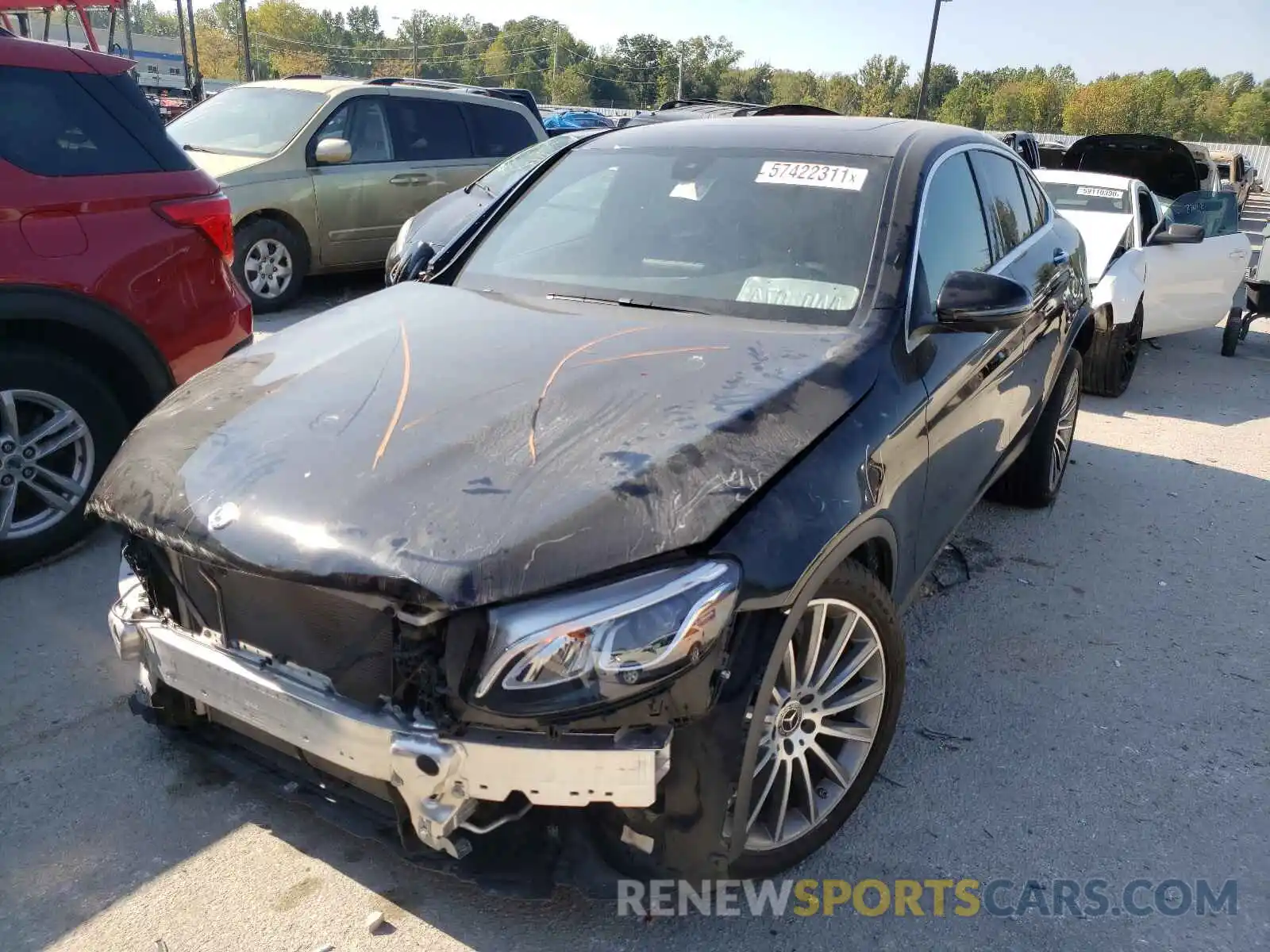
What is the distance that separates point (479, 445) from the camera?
227 centimetres

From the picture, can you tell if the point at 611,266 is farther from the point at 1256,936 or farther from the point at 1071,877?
the point at 1256,936

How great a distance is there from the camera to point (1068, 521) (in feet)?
16.5

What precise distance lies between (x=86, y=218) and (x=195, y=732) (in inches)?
91.0

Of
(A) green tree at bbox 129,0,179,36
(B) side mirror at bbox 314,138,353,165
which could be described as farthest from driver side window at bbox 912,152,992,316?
(A) green tree at bbox 129,0,179,36

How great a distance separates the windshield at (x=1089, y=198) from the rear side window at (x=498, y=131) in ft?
16.8

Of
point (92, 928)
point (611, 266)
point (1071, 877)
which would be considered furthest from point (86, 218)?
point (1071, 877)

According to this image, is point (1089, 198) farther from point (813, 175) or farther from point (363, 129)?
point (363, 129)

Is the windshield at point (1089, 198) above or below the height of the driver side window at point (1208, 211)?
above

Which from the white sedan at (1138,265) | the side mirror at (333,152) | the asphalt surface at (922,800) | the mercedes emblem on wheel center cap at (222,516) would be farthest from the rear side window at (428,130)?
the mercedes emblem on wheel center cap at (222,516)

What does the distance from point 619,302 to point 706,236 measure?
1.25ft

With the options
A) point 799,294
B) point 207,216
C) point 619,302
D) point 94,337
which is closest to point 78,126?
point 207,216

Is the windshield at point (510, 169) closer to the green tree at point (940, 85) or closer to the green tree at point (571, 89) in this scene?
the green tree at point (940, 85)

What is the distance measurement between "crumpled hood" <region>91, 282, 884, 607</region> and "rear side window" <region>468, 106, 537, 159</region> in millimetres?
7516

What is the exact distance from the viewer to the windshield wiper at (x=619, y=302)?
306 centimetres
